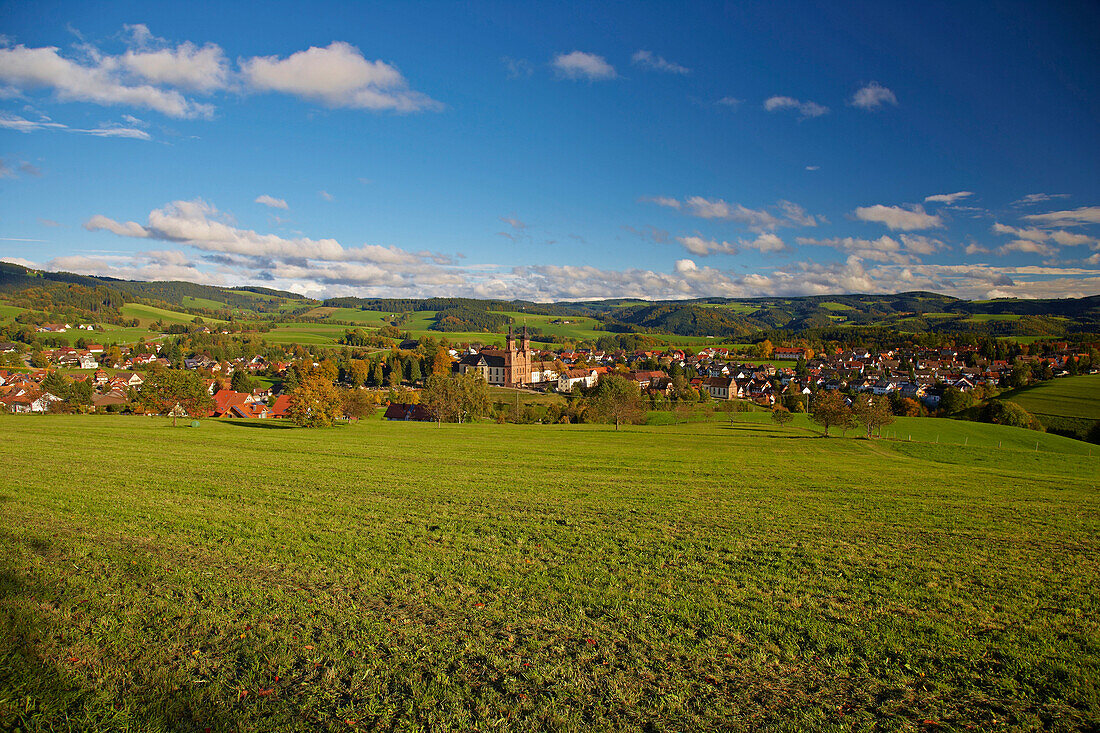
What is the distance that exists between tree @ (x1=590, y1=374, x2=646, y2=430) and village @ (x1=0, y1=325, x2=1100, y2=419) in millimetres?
13351

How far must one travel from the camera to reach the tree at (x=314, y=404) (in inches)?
1592

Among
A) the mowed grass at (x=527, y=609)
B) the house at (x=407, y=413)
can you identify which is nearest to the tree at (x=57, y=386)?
the house at (x=407, y=413)

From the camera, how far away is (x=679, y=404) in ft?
218

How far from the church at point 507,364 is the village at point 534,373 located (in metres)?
0.26

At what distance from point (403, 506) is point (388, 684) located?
8157mm

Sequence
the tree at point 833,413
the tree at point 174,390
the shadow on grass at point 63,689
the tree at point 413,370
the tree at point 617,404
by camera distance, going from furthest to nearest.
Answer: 1. the tree at point 413,370
2. the tree at point 617,404
3. the tree at point 833,413
4. the tree at point 174,390
5. the shadow on grass at point 63,689

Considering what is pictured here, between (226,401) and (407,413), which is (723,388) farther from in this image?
(226,401)

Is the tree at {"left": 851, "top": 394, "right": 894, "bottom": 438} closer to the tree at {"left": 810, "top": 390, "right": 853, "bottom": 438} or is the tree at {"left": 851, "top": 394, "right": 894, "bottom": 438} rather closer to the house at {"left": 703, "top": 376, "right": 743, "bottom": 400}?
the tree at {"left": 810, "top": 390, "right": 853, "bottom": 438}

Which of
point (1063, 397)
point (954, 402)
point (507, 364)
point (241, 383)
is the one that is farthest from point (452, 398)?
point (1063, 397)

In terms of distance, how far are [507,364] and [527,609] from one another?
117 meters

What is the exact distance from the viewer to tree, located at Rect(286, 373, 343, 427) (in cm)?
4044

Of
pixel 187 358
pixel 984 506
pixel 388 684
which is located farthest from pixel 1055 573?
pixel 187 358

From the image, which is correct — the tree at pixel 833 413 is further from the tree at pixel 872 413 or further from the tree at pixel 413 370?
the tree at pixel 413 370

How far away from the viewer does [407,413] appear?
6775cm
